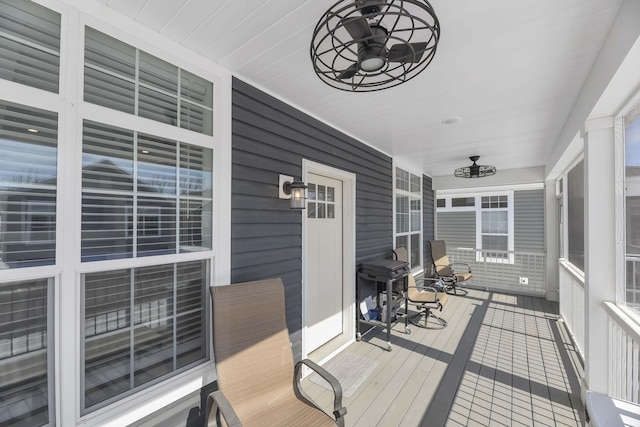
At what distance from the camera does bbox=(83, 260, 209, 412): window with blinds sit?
1.48 m

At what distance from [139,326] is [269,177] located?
4.74 ft

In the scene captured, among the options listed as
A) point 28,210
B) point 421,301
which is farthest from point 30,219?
point 421,301

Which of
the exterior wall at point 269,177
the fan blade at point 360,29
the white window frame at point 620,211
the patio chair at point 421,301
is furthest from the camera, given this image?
the patio chair at point 421,301

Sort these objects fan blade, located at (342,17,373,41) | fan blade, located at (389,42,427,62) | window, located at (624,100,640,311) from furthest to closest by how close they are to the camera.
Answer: window, located at (624,100,640,311), fan blade, located at (389,42,427,62), fan blade, located at (342,17,373,41)

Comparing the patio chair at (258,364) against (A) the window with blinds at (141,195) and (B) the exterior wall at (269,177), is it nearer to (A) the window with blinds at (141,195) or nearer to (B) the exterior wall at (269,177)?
(B) the exterior wall at (269,177)

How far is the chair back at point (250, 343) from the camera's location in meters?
1.82

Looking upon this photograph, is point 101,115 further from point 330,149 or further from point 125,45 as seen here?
point 330,149

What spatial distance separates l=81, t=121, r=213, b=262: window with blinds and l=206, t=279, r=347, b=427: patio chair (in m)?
0.48

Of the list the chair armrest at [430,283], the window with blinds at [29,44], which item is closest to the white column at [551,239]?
the chair armrest at [430,283]

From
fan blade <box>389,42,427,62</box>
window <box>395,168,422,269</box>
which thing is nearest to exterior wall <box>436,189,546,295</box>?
window <box>395,168,422,269</box>

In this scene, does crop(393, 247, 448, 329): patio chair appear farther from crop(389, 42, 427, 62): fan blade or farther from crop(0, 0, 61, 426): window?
crop(0, 0, 61, 426): window

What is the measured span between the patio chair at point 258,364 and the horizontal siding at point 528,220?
8173mm

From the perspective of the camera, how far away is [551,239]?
215 inches

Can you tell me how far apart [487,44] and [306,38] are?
3.78ft
